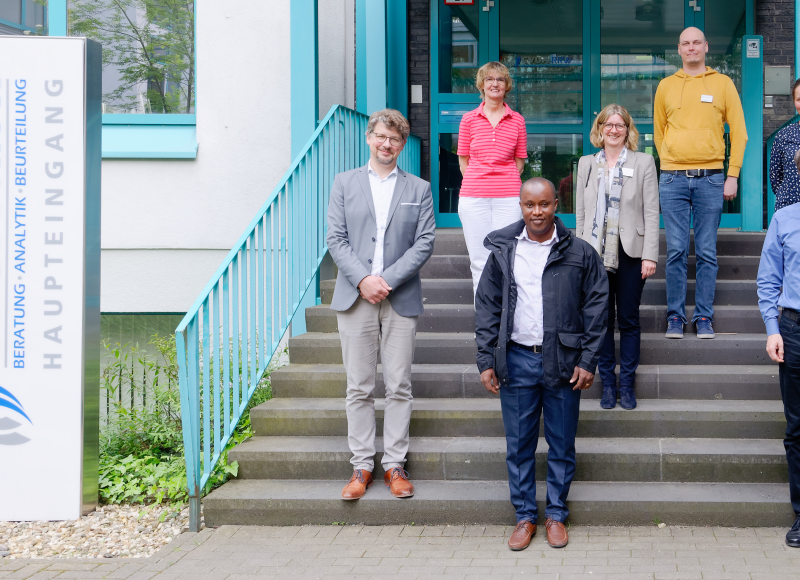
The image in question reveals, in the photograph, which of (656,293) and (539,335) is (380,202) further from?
(656,293)

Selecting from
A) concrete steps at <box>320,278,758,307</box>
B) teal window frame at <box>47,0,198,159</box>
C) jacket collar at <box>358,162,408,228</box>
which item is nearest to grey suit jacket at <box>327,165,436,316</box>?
jacket collar at <box>358,162,408,228</box>

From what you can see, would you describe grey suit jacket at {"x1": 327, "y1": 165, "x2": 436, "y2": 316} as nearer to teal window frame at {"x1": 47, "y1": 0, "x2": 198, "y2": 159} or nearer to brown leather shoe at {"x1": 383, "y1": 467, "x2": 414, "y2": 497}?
brown leather shoe at {"x1": 383, "y1": 467, "x2": 414, "y2": 497}

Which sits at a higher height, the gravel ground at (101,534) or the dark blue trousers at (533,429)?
the dark blue trousers at (533,429)

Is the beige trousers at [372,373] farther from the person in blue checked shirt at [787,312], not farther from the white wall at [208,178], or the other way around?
the white wall at [208,178]

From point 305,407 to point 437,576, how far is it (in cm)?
161

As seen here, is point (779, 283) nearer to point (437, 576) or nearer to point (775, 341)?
point (775, 341)

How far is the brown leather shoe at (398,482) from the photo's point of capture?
4.16 m

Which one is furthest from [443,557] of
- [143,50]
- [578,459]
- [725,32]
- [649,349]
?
[725,32]

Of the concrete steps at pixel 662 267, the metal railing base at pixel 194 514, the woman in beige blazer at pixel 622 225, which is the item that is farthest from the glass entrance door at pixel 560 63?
the metal railing base at pixel 194 514

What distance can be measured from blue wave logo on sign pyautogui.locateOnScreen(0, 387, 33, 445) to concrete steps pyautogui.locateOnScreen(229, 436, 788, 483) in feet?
3.71

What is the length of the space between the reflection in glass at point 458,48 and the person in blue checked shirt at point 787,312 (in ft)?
15.9

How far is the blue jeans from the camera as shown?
5.05 m

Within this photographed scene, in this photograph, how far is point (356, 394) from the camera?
423cm

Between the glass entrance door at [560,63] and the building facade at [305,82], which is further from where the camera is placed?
the glass entrance door at [560,63]
